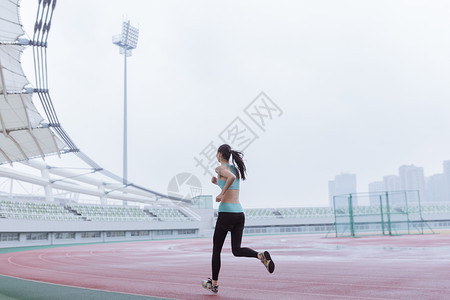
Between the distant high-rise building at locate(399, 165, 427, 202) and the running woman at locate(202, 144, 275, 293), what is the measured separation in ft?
484

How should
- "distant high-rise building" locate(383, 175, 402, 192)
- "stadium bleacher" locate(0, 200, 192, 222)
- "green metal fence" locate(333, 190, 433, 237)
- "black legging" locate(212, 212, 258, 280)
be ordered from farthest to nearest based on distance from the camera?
"distant high-rise building" locate(383, 175, 402, 192) → "stadium bleacher" locate(0, 200, 192, 222) → "green metal fence" locate(333, 190, 433, 237) → "black legging" locate(212, 212, 258, 280)

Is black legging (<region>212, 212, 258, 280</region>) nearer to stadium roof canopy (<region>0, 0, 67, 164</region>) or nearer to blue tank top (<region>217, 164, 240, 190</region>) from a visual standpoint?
blue tank top (<region>217, 164, 240, 190</region>)

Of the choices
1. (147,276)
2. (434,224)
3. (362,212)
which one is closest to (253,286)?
(147,276)

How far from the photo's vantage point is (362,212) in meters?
37.4

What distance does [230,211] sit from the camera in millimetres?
6027

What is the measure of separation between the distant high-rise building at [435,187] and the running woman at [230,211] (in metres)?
146

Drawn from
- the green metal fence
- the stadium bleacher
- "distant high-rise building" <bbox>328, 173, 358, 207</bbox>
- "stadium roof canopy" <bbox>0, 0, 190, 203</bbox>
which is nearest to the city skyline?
"distant high-rise building" <bbox>328, 173, 358, 207</bbox>

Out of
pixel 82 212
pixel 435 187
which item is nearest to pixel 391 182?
pixel 435 187

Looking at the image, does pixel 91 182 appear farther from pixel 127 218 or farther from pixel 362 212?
pixel 362 212

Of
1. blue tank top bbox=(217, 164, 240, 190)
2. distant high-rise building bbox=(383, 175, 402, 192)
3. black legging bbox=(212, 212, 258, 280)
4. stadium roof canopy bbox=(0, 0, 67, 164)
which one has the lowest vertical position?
black legging bbox=(212, 212, 258, 280)

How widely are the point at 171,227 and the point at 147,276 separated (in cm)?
4392

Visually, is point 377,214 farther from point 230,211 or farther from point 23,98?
point 230,211

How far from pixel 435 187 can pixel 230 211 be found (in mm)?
152234

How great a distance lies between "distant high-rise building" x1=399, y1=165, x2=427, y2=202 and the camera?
142 m
